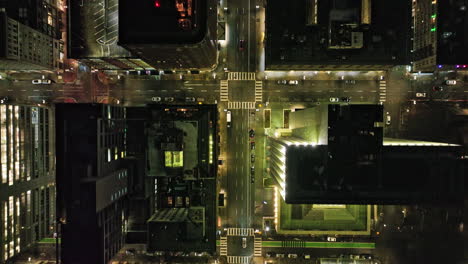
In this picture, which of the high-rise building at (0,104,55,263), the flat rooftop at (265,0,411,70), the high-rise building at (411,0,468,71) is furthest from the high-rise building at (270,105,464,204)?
the high-rise building at (0,104,55,263)

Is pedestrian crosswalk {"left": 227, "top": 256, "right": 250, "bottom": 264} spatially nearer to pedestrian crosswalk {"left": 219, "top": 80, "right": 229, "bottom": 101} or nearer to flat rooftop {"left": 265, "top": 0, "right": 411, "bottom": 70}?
pedestrian crosswalk {"left": 219, "top": 80, "right": 229, "bottom": 101}

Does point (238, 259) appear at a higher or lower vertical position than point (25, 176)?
lower

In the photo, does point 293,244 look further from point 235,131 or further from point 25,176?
point 25,176

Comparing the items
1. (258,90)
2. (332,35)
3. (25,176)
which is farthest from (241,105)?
(25,176)

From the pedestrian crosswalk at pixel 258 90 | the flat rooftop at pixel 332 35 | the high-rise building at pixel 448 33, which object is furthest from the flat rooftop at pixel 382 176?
the pedestrian crosswalk at pixel 258 90

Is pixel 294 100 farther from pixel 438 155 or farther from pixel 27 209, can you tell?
pixel 27 209

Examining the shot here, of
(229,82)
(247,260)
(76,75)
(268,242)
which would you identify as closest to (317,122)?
(229,82)
